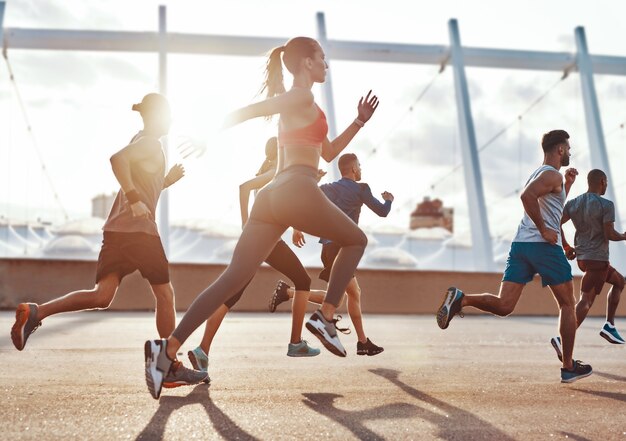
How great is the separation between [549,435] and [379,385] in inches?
59.6

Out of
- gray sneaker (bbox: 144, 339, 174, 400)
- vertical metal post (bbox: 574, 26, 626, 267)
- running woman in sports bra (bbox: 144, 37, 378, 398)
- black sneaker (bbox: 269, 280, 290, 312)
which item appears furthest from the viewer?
vertical metal post (bbox: 574, 26, 626, 267)

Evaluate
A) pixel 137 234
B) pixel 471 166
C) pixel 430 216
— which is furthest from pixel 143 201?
pixel 430 216

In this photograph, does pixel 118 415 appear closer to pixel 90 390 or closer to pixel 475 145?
pixel 90 390

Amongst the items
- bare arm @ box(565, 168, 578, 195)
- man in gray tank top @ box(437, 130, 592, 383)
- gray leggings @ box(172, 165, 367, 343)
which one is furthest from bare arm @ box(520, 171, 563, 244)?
gray leggings @ box(172, 165, 367, 343)

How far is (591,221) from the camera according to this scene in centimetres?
674

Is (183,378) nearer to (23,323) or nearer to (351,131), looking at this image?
(23,323)

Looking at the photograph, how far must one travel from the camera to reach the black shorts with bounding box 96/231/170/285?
449 cm

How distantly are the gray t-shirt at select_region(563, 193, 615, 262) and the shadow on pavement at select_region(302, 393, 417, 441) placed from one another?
3391 mm

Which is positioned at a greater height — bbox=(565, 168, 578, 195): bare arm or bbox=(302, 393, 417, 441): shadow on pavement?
bbox=(565, 168, 578, 195): bare arm

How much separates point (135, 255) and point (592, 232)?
3.94m

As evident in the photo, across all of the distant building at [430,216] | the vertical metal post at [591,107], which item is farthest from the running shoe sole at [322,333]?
the distant building at [430,216]

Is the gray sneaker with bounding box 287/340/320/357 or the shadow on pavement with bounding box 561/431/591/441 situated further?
the gray sneaker with bounding box 287/340/320/357

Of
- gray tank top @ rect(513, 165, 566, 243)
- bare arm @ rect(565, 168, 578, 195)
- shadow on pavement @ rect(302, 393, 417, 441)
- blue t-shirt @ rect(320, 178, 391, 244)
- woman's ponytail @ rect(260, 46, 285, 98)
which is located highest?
woman's ponytail @ rect(260, 46, 285, 98)

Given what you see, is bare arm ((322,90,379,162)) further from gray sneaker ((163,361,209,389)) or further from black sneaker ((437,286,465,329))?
black sneaker ((437,286,465,329))
